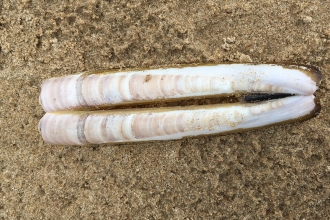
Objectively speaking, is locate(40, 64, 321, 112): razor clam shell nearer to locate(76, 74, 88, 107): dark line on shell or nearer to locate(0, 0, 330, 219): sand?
locate(76, 74, 88, 107): dark line on shell

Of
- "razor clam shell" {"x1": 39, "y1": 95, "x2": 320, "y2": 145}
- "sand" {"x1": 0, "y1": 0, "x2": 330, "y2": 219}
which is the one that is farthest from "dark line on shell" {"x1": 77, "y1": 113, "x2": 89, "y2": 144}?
"sand" {"x1": 0, "y1": 0, "x2": 330, "y2": 219}

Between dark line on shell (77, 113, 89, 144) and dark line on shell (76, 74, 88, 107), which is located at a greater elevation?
dark line on shell (76, 74, 88, 107)

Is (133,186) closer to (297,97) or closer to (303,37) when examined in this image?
(297,97)

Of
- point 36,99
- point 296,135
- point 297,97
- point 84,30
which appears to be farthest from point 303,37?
point 36,99

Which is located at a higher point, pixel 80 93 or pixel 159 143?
pixel 80 93

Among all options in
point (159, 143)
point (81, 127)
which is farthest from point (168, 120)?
point (81, 127)

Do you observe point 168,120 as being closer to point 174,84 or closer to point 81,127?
point 174,84

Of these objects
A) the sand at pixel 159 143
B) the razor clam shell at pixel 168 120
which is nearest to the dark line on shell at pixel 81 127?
the razor clam shell at pixel 168 120
